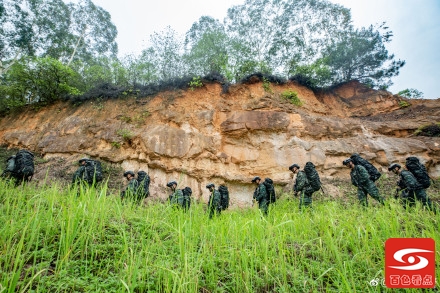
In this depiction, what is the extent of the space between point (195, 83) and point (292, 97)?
5.39 m

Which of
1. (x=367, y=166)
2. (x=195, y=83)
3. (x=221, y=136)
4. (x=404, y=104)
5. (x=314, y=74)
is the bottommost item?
(x=367, y=166)

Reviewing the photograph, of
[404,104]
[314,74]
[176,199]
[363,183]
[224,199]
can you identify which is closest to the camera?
[176,199]

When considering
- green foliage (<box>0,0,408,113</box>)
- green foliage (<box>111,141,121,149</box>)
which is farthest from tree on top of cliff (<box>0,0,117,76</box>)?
green foliage (<box>111,141,121,149</box>)

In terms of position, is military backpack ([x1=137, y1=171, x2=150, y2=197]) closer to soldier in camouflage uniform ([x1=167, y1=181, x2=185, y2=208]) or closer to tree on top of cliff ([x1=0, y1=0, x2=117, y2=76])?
soldier in camouflage uniform ([x1=167, y1=181, x2=185, y2=208])

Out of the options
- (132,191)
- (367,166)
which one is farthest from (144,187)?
(367,166)

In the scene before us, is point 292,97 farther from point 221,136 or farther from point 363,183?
point 363,183

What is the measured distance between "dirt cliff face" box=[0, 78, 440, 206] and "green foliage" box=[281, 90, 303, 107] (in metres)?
0.30

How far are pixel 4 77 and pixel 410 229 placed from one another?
20114 millimetres

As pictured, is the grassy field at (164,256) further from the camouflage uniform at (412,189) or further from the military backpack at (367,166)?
the military backpack at (367,166)

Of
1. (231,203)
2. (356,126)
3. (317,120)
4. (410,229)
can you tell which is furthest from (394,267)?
(356,126)

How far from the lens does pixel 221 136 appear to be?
10297 mm

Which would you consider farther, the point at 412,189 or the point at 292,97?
the point at 292,97

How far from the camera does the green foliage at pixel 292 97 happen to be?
11.7 m

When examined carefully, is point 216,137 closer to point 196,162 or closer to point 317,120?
point 196,162
